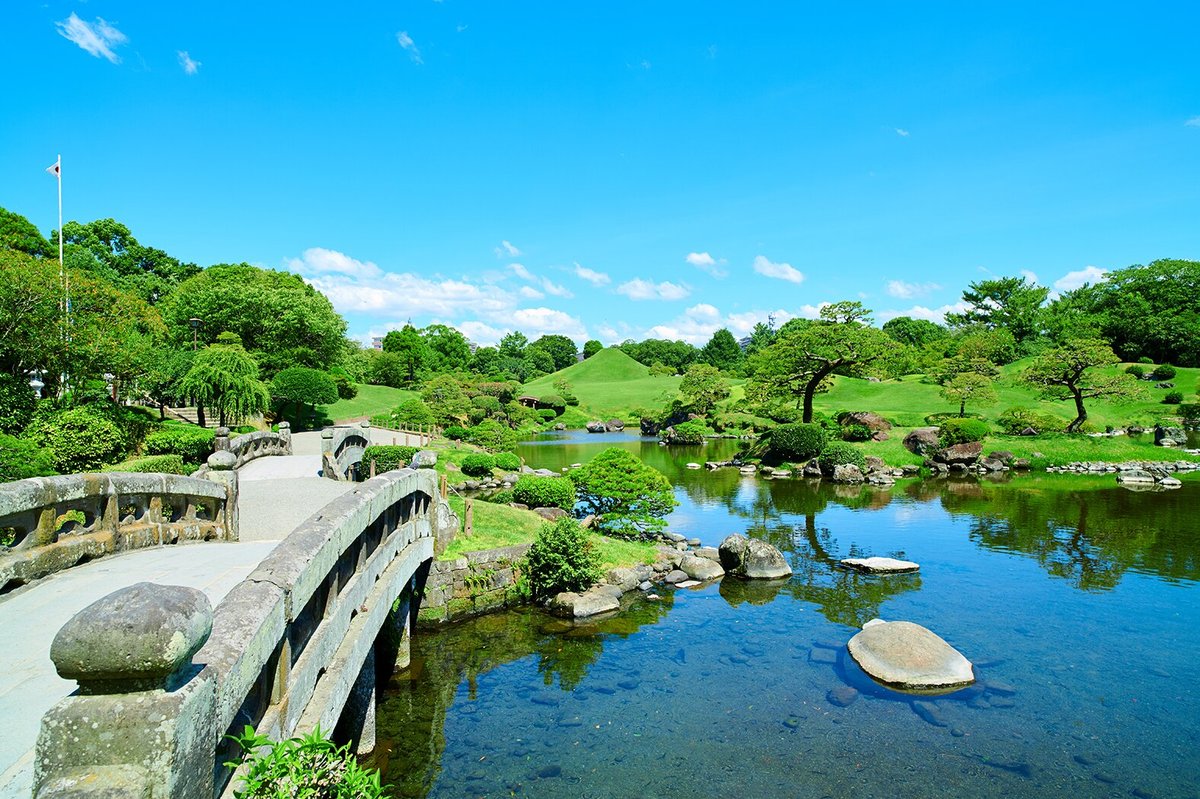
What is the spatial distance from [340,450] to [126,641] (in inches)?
950

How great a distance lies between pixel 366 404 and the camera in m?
67.8

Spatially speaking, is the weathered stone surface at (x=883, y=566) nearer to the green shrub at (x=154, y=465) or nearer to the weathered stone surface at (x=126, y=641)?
the weathered stone surface at (x=126, y=641)

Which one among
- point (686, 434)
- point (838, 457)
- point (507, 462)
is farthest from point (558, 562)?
point (686, 434)

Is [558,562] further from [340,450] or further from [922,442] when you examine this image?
[922,442]

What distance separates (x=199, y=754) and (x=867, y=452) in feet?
144

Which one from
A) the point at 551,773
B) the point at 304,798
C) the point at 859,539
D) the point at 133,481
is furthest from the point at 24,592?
the point at 859,539

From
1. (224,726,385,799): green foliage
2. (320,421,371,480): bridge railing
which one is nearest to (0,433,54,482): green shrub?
(320,421,371,480): bridge railing

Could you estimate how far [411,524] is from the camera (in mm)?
12984

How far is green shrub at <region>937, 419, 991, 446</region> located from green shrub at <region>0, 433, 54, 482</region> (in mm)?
44607

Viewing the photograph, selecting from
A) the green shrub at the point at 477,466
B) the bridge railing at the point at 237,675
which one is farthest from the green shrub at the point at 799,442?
the bridge railing at the point at 237,675

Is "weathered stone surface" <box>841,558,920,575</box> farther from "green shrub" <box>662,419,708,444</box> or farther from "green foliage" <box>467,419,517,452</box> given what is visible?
"green shrub" <box>662,419,708,444</box>

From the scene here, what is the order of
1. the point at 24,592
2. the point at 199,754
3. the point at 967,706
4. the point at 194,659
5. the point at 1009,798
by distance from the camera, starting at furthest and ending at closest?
the point at 967,706 → the point at 1009,798 → the point at 24,592 → the point at 194,659 → the point at 199,754

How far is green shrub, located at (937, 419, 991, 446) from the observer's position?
140 ft

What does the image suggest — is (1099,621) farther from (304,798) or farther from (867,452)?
(867,452)
